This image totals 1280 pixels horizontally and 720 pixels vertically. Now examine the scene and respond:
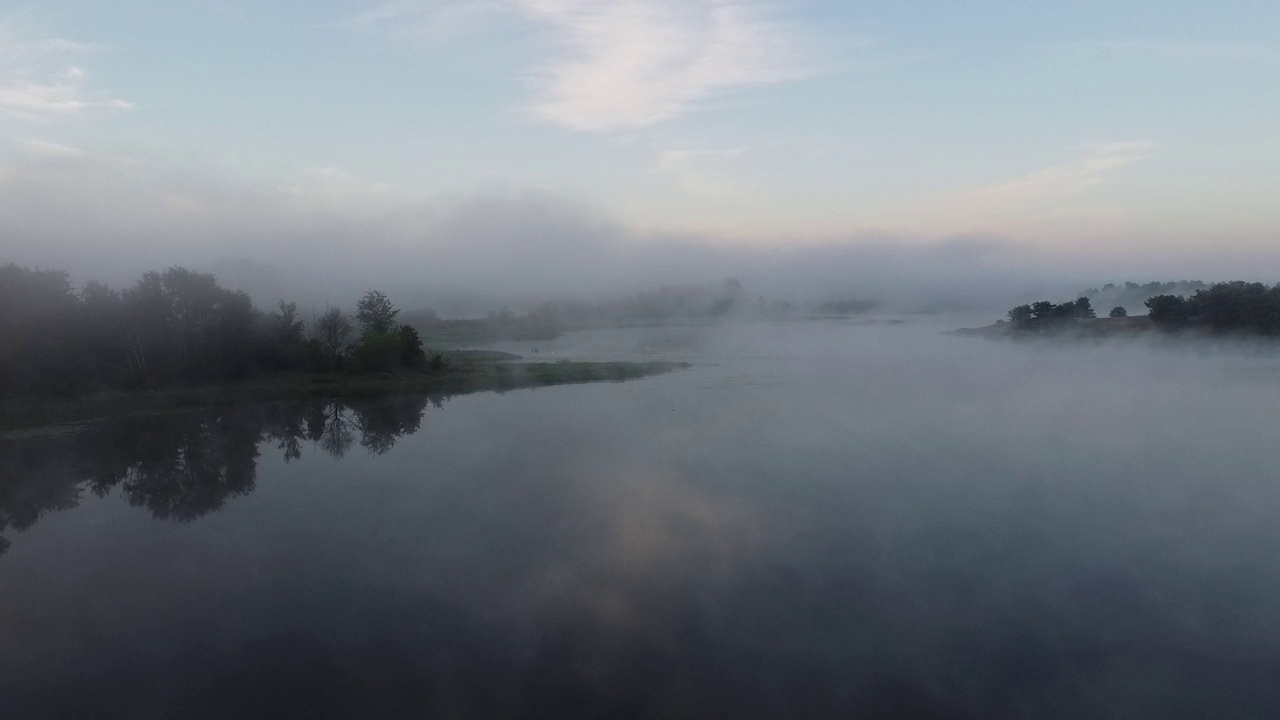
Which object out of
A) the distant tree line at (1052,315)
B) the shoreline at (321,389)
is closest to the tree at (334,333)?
the shoreline at (321,389)

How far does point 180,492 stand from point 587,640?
30.6 ft

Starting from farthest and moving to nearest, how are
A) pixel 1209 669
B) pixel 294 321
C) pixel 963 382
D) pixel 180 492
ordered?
pixel 294 321 → pixel 963 382 → pixel 180 492 → pixel 1209 669

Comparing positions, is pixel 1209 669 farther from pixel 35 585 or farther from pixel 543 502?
pixel 35 585

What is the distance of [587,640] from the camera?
6238mm

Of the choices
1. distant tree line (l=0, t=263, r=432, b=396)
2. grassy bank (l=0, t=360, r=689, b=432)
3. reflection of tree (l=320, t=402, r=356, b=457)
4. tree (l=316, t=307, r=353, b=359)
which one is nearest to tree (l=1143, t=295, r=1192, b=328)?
grassy bank (l=0, t=360, r=689, b=432)

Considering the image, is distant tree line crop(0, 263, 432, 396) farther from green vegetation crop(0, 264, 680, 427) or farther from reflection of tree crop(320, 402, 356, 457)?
reflection of tree crop(320, 402, 356, 457)

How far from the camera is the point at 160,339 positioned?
22.0 meters

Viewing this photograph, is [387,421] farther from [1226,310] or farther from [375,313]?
[1226,310]

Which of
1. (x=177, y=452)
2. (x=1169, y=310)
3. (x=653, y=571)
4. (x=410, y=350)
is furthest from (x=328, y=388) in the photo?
(x=1169, y=310)

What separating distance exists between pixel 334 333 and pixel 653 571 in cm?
2124

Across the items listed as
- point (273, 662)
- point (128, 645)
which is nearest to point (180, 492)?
point (128, 645)

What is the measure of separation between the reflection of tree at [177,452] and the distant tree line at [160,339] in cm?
318

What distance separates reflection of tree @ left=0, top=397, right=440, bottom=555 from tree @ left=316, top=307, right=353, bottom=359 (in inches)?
179

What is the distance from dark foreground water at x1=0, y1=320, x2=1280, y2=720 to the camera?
562 cm
